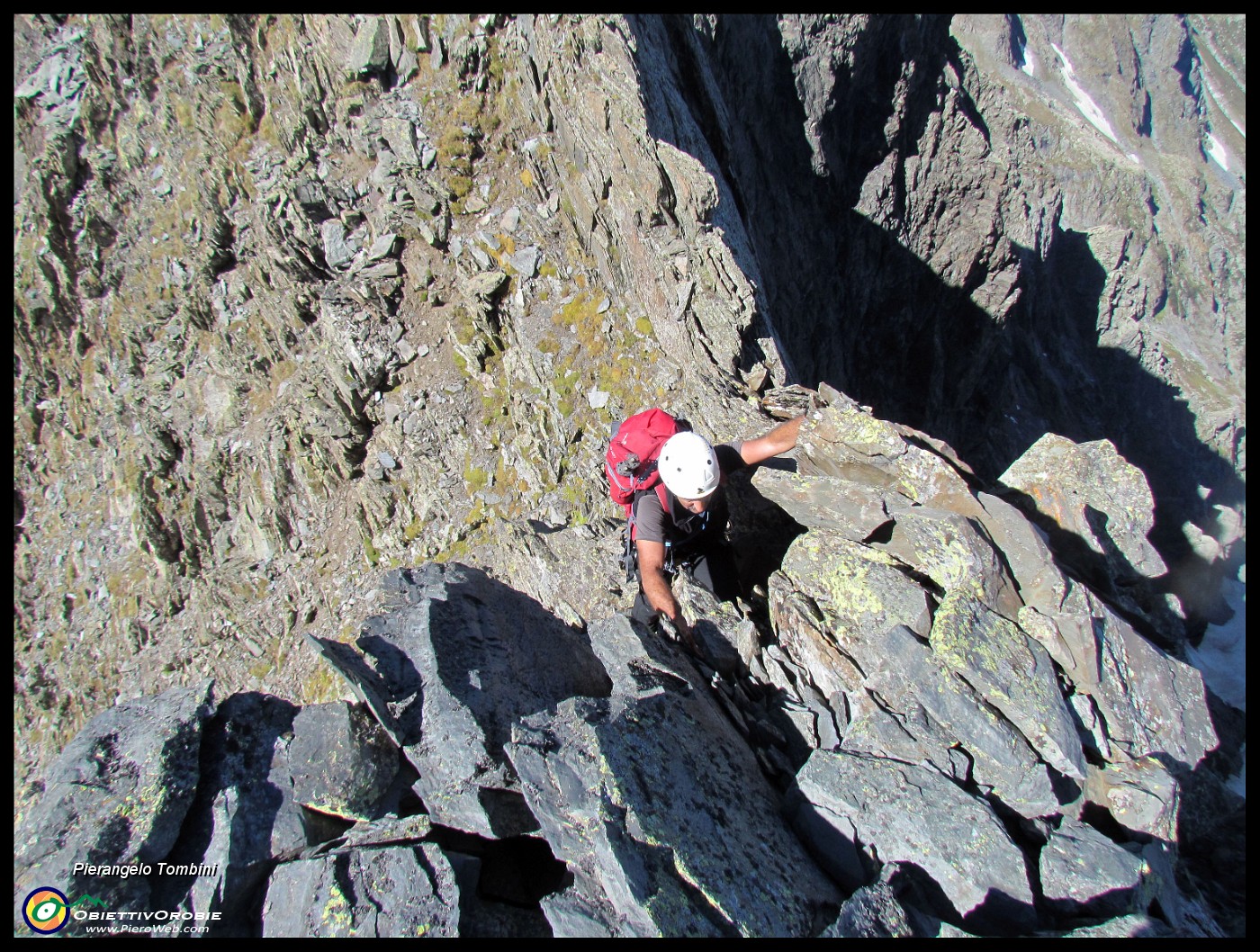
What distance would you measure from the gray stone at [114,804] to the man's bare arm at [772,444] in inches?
314

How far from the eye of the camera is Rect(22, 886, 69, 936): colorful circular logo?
5.33 m

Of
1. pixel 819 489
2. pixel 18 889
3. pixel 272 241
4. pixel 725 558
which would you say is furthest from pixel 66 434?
pixel 819 489

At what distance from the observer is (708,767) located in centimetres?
637

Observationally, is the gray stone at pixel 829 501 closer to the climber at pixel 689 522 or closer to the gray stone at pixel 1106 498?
the climber at pixel 689 522

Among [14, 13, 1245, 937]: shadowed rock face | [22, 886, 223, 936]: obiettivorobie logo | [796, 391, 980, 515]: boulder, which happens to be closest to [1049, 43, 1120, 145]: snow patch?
[14, 13, 1245, 937]: shadowed rock face

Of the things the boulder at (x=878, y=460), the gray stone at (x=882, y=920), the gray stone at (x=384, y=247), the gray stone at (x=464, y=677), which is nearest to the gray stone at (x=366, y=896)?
the gray stone at (x=464, y=677)

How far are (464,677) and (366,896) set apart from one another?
2.52m

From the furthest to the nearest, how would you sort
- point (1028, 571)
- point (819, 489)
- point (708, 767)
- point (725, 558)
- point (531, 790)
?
point (725, 558) < point (819, 489) < point (1028, 571) < point (708, 767) < point (531, 790)

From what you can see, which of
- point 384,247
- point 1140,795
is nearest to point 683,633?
point 1140,795

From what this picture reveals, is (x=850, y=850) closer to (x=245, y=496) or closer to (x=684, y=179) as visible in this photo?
(x=684, y=179)

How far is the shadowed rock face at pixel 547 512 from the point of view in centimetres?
587

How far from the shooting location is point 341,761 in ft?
21.1

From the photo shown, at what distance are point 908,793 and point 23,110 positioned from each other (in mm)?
33098

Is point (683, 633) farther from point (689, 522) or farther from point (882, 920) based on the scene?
Result: point (882, 920)
